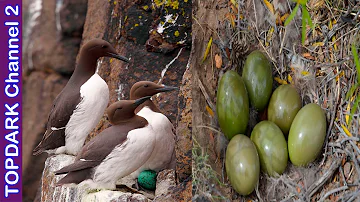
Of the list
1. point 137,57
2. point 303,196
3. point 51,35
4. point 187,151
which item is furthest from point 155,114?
point 51,35

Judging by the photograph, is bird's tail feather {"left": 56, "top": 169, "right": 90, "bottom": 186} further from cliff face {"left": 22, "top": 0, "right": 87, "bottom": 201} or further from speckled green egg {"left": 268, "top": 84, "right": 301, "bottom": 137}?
cliff face {"left": 22, "top": 0, "right": 87, "bottom": 201}

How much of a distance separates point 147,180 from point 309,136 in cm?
39

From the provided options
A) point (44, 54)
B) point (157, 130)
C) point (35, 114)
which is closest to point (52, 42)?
point (44, 54)

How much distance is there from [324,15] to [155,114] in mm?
406

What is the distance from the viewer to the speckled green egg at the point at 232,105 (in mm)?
671

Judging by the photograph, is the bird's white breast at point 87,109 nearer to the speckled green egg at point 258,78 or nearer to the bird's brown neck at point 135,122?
the bird's brown neck at point 135,122

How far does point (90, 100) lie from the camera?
1060 millimetres

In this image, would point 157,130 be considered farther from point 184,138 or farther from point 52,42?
point 52,42

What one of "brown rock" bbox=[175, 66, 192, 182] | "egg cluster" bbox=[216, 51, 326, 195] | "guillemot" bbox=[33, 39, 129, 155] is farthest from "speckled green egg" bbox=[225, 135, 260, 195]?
"guillemot" bbox=[33, 39, 129, 155]

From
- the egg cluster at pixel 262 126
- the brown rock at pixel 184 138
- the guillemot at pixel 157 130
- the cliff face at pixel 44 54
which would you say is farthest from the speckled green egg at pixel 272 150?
the cliff face at pixel 44 54

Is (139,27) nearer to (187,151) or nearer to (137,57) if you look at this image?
(137,57)

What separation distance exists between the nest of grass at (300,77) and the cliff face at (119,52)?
185 mm

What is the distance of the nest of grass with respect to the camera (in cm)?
64

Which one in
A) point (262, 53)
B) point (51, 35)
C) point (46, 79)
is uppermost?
point (262, 53)
